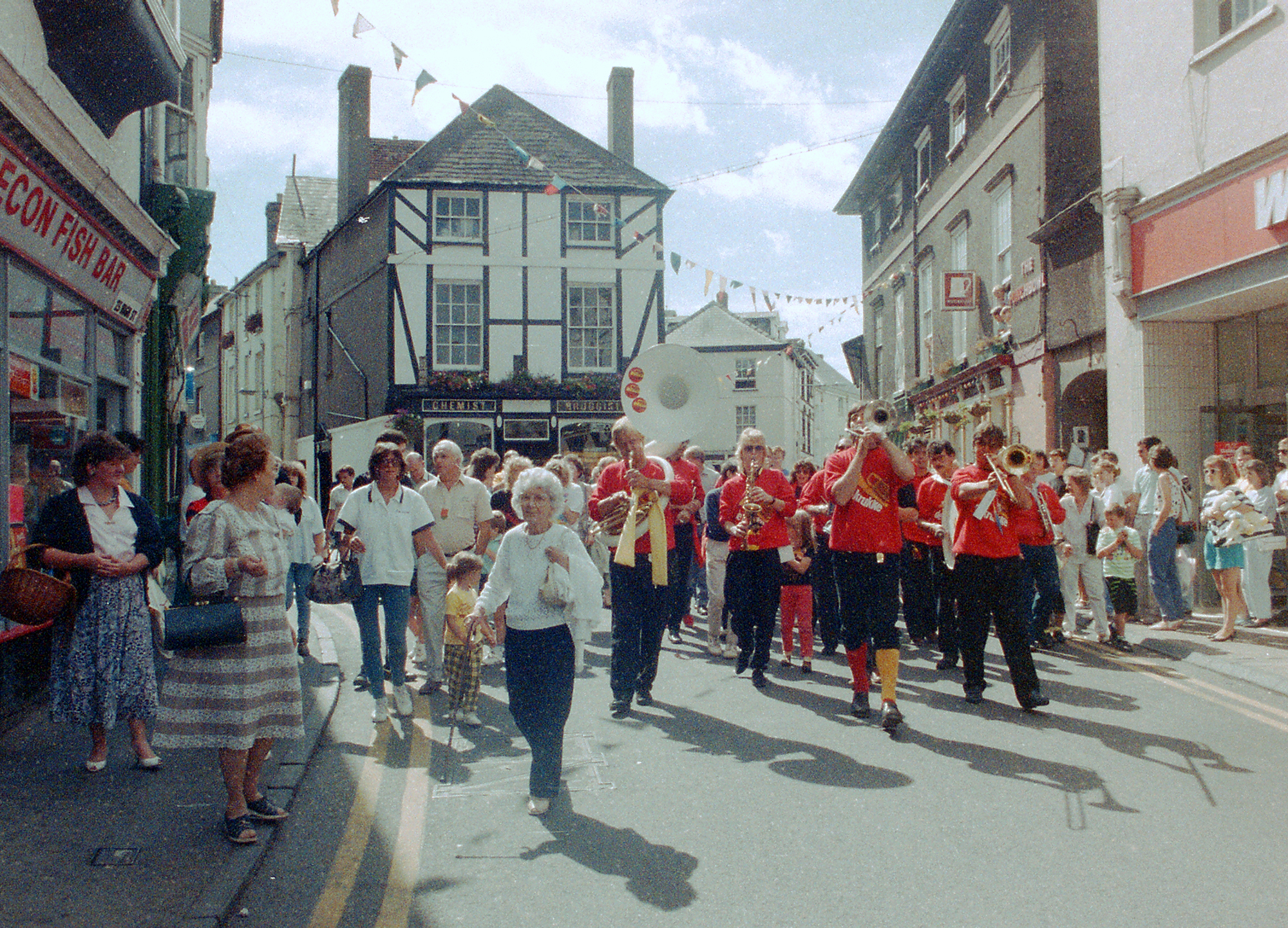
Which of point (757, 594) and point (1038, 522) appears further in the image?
point (1038, 522)

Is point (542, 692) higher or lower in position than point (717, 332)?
lower

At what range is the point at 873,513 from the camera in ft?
22.4

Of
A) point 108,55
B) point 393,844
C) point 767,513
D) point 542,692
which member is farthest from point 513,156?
point 393,844

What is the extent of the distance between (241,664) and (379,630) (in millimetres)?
2531

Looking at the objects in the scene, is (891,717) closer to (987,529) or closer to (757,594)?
(987,529)

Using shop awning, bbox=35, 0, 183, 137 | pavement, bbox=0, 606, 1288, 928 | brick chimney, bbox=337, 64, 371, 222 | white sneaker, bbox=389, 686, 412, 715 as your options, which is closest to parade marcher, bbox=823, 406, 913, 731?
white sneaker, bbox=389, 686, 412, 715

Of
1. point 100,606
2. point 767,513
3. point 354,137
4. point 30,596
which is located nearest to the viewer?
point 30,596

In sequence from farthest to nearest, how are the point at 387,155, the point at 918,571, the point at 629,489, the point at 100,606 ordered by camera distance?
1. the point at 387,155
2. the point at 918,571
3. the point at 629,489
4. the point at 100,606

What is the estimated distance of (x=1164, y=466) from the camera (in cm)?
1080

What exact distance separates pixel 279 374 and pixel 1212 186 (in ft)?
107

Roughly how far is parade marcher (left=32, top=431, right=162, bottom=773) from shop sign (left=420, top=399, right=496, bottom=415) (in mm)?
22683

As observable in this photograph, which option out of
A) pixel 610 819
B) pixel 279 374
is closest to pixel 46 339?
pixel 610 819

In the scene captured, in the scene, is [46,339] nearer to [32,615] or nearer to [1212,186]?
[32,615]

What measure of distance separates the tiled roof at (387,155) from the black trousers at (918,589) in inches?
1179
